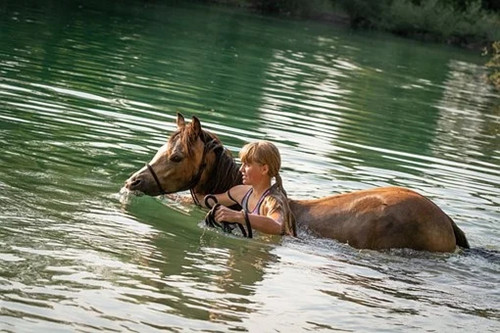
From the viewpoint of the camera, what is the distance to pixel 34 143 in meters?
13.7

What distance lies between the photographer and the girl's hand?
9938 millimetres

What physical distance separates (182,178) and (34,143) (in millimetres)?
3439

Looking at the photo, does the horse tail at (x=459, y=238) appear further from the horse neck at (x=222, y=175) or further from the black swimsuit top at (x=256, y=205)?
the horse neck at (x=222, y=175)

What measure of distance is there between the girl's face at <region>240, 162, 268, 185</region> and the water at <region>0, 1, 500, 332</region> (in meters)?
0.56

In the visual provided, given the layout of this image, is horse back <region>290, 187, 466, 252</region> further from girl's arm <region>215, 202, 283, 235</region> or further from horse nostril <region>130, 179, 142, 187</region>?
horse nostril <region>130, 179, 142, 187</region>

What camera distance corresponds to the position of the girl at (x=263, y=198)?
32.7ft

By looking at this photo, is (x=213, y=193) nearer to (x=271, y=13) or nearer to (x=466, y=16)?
(x=271, y=13)

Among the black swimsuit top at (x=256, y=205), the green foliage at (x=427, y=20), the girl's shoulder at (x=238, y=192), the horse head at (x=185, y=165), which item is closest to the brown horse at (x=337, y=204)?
the horse head at (x=185, y=165)

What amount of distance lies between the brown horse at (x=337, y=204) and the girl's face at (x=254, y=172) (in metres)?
0.63

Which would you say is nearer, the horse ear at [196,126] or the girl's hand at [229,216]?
the girl's hand at [229,216]

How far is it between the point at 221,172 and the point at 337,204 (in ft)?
3.92

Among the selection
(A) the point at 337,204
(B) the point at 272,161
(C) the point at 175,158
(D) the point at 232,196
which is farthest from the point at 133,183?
(A) the point at 337,204

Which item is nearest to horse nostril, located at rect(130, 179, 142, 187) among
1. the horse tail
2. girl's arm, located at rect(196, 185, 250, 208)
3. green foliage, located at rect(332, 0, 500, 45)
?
girl's arm, located at rect(196, 185, 250, 208)

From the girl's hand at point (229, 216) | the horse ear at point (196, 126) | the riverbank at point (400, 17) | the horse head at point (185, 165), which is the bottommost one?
Result: the riverbank at point (400, 17)
